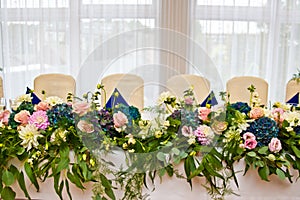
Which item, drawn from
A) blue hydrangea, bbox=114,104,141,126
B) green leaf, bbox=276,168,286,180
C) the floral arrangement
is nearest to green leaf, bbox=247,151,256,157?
the floral arrangement

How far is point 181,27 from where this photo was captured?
13.1ft

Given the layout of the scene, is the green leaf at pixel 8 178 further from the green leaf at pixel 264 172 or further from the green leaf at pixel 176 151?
the green leaf at pixel 264 172

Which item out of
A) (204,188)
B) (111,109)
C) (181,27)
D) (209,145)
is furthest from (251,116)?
(181,27)

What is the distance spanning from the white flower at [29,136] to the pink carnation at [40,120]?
41 millimetres

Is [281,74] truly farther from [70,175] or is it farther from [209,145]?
[70,175]

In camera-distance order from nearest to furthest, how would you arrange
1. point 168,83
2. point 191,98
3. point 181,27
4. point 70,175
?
point 70,175 < point 191,98 < point 168,83 < point 181,27

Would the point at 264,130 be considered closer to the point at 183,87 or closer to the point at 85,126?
the point at 85,126

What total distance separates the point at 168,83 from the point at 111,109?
2.18 ft

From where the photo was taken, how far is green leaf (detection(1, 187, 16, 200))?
1.41 m

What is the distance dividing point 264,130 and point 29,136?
905 mm

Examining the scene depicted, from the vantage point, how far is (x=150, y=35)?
4.06 m

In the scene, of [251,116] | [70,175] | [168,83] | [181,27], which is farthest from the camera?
→ [181,27]

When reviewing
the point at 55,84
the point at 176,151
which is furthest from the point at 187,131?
the point at 55,84

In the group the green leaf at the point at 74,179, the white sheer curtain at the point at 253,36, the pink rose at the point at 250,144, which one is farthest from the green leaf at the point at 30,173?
the white sheer curtain at the point at 253,36
